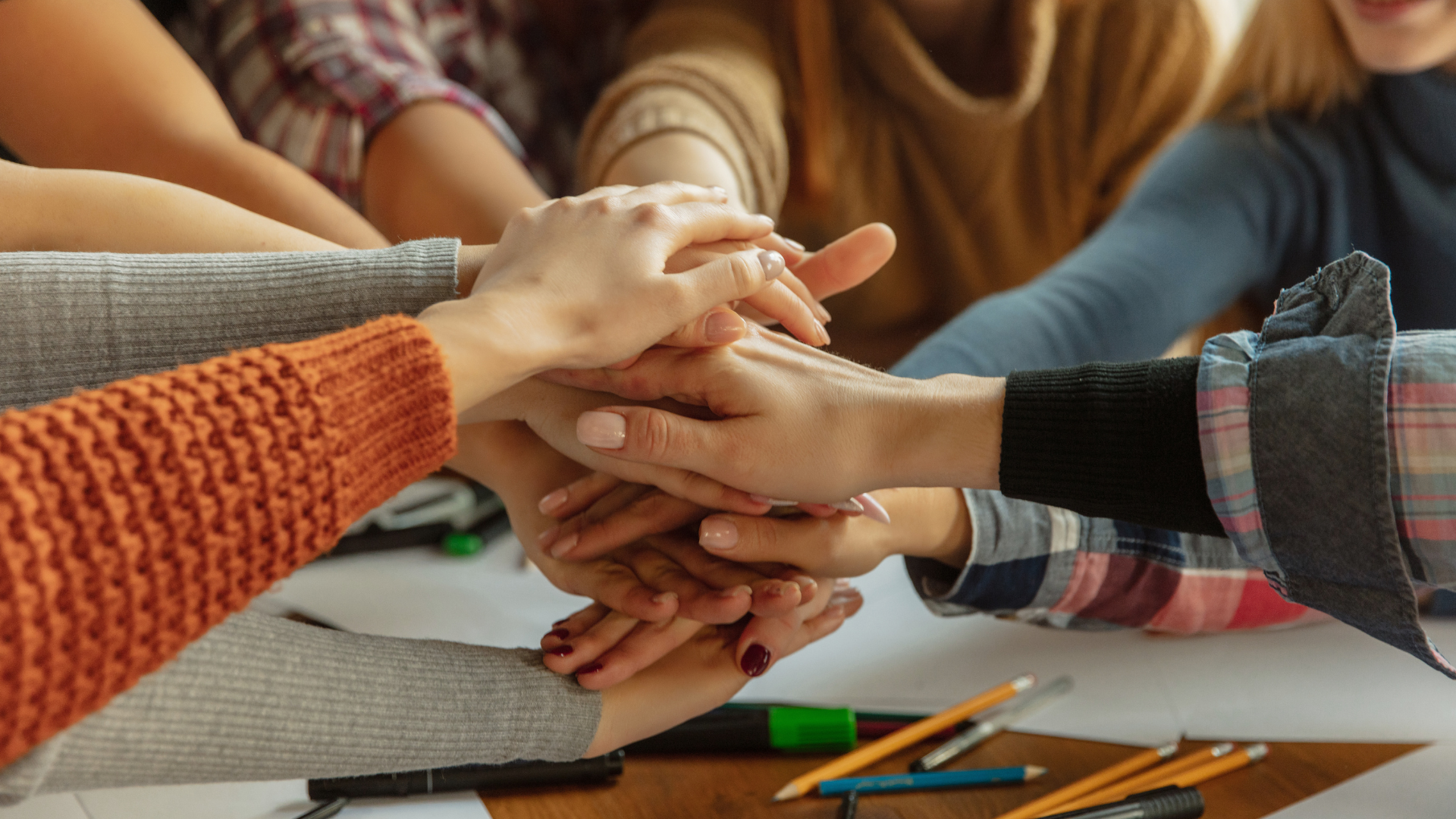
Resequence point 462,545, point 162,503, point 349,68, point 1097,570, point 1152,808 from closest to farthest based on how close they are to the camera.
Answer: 1. point 162,503
2. point 1152,808
3. point 1097,570
4. point 462,545
5. point 349,68

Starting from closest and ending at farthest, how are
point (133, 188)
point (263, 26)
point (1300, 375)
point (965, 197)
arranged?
1. point (1300, 375)
2. point (133, 188)
3. point (263, 26)
4. point (965, 197)

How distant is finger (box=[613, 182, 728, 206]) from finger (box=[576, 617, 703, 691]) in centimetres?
Result: 20

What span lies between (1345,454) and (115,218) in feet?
1.75

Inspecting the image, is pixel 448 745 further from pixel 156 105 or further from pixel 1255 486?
pixel 156 105

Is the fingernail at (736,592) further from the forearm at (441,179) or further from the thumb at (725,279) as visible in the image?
the forearm at (441,179)

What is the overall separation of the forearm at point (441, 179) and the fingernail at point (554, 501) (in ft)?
0.69

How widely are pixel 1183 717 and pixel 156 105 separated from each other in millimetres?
635

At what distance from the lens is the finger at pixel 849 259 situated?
0.60m

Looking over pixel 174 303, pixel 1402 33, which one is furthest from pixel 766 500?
pixel 1402 33

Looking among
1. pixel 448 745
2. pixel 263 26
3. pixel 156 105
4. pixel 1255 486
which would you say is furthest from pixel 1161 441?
pixel 263 26

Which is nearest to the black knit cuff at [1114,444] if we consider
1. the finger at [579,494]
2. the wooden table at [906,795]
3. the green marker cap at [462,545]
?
the wooden table at [906,795]

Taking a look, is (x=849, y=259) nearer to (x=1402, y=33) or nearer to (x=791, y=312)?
(x=791, y=312)

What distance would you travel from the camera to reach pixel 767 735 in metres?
0.46

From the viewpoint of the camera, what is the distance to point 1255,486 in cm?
39
